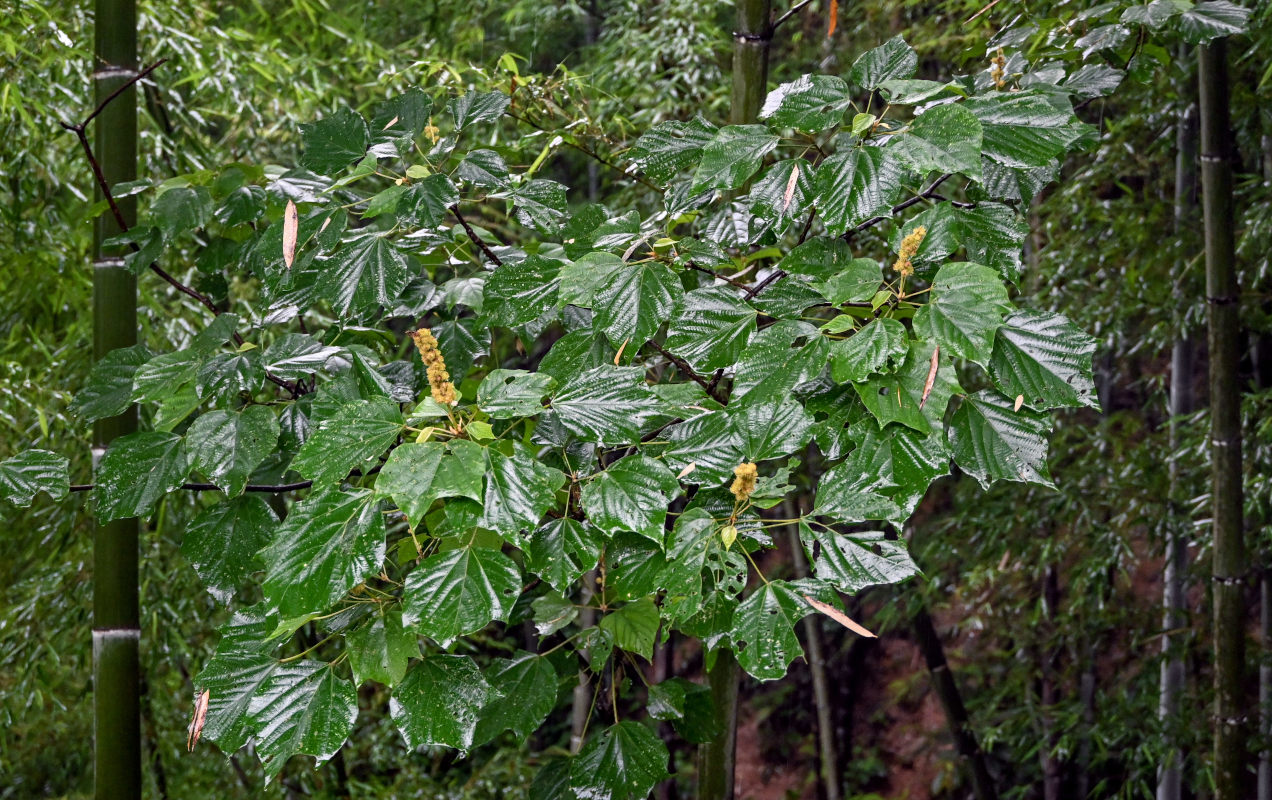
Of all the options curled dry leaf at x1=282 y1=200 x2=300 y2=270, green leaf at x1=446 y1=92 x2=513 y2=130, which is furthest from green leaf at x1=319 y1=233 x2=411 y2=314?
green leaf at x1=446 y1=92 x2=513 y2=130

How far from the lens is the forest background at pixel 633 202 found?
201cm

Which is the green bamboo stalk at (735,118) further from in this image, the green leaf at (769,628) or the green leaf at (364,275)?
the green leaf at (364,275)

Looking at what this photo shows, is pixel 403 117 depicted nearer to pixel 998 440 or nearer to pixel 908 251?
pixel 908 251

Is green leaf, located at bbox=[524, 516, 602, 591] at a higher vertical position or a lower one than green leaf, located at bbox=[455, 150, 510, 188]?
lower

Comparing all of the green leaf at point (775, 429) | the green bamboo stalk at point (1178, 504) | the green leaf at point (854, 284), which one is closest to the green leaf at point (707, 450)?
the green leaf at point (775, 429)

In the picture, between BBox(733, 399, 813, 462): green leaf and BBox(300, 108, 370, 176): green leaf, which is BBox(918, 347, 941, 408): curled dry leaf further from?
BBox(300, 108, 370, 176): green leaf

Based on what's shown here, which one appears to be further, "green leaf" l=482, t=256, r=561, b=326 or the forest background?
Answer: the forest background

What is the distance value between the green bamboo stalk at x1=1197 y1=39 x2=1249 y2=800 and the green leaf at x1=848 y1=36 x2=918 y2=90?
1.00 metres

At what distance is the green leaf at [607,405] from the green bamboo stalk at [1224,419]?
1222mm

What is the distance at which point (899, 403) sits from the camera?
2.25 ft

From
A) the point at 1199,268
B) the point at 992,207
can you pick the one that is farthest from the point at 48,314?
the point at 1199,268

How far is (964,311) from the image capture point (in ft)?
2.25

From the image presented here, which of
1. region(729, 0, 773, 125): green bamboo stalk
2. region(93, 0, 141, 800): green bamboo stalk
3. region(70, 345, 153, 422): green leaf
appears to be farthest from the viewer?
region(93, 0, 141, 800): green bamboo stalk

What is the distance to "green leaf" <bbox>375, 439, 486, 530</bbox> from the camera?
24.7 inches
